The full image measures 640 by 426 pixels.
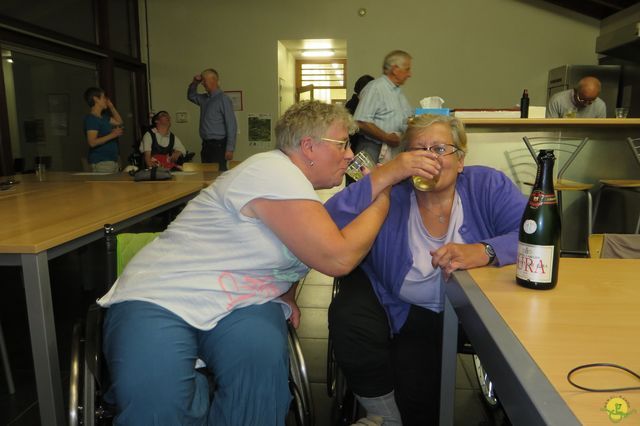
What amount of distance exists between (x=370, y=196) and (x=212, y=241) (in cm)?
44

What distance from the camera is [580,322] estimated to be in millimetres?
761

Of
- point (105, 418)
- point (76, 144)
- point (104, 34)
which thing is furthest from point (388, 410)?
point (104, 34)

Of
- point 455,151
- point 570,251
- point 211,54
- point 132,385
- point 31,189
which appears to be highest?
point 211,54

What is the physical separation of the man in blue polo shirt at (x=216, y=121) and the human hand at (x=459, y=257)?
473cm

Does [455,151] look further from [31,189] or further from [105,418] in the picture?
[31,189]

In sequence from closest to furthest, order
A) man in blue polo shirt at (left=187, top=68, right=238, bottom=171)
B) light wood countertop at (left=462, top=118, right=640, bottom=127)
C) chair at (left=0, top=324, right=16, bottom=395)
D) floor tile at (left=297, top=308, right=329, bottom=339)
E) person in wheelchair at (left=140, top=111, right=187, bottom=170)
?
1. chair at (left=0, top=324, right=16, bottom=395)
2. floor tile at (left=297, top=308, right=329, bottom=339)
3. light wood countertop at (left=462, top=118, right=640, bottom=127)
4. person in wheelchair at (left=140, top=111, right=187, bottom=170)
5. man in blue polo shirt at (left=187, top=68, right=238, bottom=171)

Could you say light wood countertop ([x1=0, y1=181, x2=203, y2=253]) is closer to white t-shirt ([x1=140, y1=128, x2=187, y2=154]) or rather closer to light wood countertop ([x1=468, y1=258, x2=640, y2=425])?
light wood countertop ([x1=468, y1=258, x2=640, y2=425])

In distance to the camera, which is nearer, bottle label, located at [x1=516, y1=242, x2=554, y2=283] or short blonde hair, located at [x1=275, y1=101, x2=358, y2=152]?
bottle label, located at [x1=516, y1=242, x2=554, y2=283]

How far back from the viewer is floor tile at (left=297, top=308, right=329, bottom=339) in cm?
247

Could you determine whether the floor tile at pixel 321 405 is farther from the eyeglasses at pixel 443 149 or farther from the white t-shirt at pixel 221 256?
the eyeglasses at pixel 443 149

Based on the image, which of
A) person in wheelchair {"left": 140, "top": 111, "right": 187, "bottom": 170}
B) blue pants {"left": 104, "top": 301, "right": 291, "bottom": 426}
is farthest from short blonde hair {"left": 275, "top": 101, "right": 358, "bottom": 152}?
person in wheelchair {"left": 140, "top": 111, "right": 187, "bottom": 170}

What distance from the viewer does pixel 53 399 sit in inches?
50.3

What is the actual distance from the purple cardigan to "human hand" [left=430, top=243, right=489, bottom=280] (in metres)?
0.21

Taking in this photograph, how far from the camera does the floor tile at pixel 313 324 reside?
8.10ft
